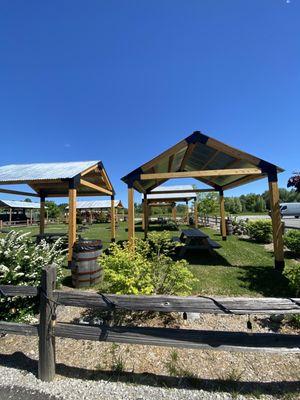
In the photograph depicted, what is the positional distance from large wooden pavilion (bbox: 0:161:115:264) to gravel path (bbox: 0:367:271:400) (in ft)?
17.5

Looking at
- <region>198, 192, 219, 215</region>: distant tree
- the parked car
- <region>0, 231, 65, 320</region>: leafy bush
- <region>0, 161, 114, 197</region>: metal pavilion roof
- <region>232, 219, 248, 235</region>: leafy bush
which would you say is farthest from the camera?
the parked car

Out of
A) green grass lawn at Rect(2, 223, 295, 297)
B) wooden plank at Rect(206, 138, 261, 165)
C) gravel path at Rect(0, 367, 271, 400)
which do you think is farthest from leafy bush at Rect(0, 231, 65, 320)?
wooden plank at Rect(206, 138, 261, 165)

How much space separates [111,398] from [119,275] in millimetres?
1640

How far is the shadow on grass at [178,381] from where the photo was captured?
8.03 feet

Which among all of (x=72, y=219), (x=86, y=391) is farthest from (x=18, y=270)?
(x=72, y=219)

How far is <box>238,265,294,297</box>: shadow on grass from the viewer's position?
202 inches

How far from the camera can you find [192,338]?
248 cm

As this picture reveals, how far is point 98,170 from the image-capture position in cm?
1121

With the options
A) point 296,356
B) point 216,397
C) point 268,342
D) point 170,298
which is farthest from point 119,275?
point 296,356

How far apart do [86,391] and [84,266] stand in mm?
3548

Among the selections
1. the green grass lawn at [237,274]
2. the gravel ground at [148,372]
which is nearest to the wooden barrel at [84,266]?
the green grass lawn at [237,274]

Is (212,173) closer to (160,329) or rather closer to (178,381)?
(160,329)

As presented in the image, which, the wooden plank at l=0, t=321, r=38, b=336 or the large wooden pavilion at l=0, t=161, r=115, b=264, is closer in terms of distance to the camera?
the wooden plank at l=0, t=321, r=38, b=336

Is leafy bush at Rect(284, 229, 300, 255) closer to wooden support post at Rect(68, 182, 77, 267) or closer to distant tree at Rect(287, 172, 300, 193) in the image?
distant tree at Rect(287, 172, 300, 193)
